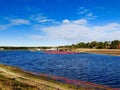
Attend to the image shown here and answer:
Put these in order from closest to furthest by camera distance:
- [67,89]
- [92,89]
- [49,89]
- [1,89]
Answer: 1. [1,89]
2. [49,89]
3. [67,89]
4. [92,89]

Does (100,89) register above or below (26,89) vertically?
below

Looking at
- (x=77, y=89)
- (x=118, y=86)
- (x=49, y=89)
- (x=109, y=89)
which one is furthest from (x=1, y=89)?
(x=118, y=86)

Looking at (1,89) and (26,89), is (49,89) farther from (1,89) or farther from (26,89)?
(1,89)

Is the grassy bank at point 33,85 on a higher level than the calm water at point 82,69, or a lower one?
higher

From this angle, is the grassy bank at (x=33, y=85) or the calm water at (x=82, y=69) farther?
the calm water at (x=82, y=69)

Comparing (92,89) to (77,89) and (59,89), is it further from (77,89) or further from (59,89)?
(59,89)

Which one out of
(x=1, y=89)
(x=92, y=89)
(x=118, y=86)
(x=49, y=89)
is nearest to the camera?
(x=1, y=89)

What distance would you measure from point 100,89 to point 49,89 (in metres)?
8.47

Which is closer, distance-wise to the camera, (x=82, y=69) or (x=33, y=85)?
(x=33, y=85)

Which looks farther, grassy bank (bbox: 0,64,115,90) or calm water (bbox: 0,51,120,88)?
calm water (bbox: 0,51,120,88)

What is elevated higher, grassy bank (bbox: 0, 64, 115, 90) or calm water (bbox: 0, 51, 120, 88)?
grassy bank (bbox: 0, 64, 115, 90)

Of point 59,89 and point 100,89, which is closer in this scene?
point 59,89

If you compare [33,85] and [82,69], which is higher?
[33,85]

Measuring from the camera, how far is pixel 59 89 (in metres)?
25.8
